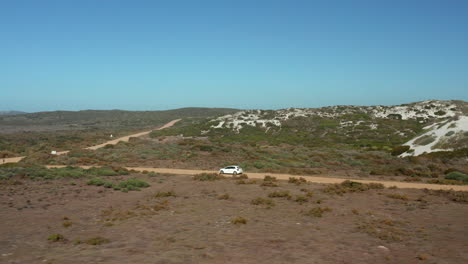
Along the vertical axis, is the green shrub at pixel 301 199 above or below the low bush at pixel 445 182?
above

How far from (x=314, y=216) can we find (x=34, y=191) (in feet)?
67.3

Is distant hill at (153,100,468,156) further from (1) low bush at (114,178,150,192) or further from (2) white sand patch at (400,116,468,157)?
(1) low bush at (114,178,150,192)

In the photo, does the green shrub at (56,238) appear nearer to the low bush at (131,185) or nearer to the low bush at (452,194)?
the low bush at (131,185)

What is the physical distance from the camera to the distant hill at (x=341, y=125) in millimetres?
74000

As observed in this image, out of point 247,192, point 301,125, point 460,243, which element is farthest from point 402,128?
point 460,243

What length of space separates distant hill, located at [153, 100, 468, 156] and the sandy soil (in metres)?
43.1

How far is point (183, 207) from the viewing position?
21.1 metres

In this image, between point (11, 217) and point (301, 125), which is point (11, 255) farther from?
point (301, 125)

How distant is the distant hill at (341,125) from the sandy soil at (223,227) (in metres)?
43.1

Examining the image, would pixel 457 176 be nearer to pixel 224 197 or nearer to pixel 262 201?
pixel 262 201

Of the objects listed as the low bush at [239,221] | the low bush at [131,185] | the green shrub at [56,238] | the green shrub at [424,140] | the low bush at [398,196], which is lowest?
the low bush at [131,185]

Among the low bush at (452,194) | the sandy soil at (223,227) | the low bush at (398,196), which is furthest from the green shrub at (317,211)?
the low bush at (452,194)

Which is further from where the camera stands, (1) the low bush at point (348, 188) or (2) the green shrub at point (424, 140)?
(2) the green shrub at point (424, 140)

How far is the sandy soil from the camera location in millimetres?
12539
